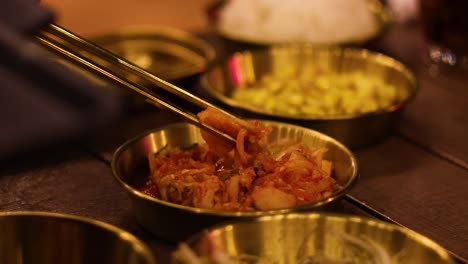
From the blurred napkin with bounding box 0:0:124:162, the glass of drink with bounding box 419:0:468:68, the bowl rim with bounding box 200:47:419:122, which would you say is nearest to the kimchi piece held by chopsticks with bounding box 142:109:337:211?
the bowl rim with bounding box 200:47:419:122

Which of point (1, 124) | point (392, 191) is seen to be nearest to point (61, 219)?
point (392, 191)

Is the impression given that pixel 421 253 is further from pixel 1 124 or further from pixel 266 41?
pixel 1 124

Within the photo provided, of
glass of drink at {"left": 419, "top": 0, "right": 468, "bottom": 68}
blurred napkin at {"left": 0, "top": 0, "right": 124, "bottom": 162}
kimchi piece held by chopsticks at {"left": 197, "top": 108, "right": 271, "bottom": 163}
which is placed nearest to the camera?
kimchi piece held by chopsticks at {"left": 197, "top": 108, "right": 271, "bottom": 163}

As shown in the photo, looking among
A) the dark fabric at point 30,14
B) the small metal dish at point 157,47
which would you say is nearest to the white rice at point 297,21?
the small metal dish at point 157,47

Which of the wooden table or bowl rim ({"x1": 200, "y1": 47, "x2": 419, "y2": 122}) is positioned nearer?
the wooden table

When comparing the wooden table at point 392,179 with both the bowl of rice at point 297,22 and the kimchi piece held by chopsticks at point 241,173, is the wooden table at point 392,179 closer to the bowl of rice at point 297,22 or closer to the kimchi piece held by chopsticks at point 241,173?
the kimchi piece held by chopsticks at point 241,173

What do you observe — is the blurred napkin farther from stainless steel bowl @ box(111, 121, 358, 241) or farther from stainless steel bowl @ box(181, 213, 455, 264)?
stainless steel bowl @ box(181, 213, 455, 264)
